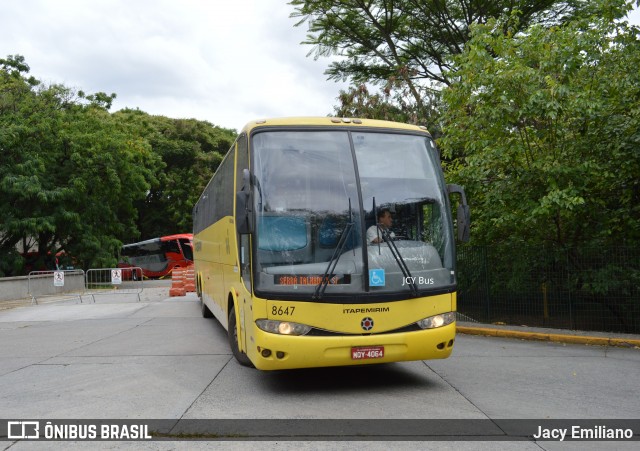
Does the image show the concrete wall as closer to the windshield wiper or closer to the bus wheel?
the bus wheel

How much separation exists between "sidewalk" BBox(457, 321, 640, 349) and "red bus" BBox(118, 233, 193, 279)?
32.6 meters

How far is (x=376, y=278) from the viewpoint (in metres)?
6.49

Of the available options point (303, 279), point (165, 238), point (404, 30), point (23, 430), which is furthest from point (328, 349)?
point (165, 238)

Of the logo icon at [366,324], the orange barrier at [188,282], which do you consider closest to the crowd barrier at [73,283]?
the orange barrier at [188,282]

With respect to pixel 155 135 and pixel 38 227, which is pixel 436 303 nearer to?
pixel 38 227

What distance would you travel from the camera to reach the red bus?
4225cm

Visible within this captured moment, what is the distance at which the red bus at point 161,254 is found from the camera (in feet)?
139

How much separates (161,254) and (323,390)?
1493 inches

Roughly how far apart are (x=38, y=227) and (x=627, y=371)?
24808mm

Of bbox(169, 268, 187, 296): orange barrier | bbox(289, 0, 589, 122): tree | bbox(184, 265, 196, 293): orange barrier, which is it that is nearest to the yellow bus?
bbox(289, 0, 589, 122): tree

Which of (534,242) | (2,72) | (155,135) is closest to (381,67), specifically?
(534,242)

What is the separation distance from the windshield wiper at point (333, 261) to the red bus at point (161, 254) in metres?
36.5
